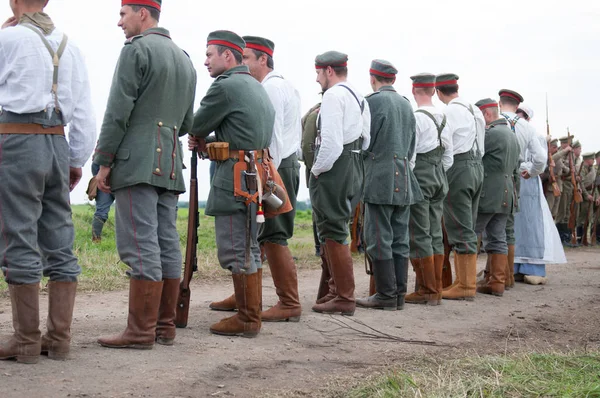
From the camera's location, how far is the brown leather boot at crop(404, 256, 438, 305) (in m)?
8.20

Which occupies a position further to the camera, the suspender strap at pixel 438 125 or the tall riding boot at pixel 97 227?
the tall riding boot at pixel 97 227

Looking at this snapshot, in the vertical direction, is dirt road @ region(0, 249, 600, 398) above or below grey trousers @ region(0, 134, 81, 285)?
below

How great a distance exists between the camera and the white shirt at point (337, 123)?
688 centimetres

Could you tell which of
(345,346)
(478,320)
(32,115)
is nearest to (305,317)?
(345,346)

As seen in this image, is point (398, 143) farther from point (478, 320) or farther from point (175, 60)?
point (175, 60)

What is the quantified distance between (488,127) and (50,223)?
582 cm

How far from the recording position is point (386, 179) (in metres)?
7.55

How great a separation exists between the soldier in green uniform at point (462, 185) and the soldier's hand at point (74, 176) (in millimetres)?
4567

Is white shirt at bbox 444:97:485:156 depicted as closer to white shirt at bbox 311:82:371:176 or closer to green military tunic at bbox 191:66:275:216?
white shirt at bbox 311:82:371:176

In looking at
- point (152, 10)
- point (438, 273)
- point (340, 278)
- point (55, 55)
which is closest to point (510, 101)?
point (438, 273)

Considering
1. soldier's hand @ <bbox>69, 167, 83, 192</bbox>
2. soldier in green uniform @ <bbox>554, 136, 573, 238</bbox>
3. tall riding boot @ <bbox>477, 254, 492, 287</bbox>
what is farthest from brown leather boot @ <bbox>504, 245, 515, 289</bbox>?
soldier in green uniform @ <bbox>554, 136, 573, 238</bbox>

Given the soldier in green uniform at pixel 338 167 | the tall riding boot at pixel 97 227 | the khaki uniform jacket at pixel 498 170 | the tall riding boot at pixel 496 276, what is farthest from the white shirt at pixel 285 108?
the tall riding boot at pixel 97 227

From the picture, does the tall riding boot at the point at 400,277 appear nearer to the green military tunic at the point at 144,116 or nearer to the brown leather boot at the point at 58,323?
the green military tunic at the point at 144,116

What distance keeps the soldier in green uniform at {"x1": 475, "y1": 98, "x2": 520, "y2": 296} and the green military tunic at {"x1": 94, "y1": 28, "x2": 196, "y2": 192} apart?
480 cm
